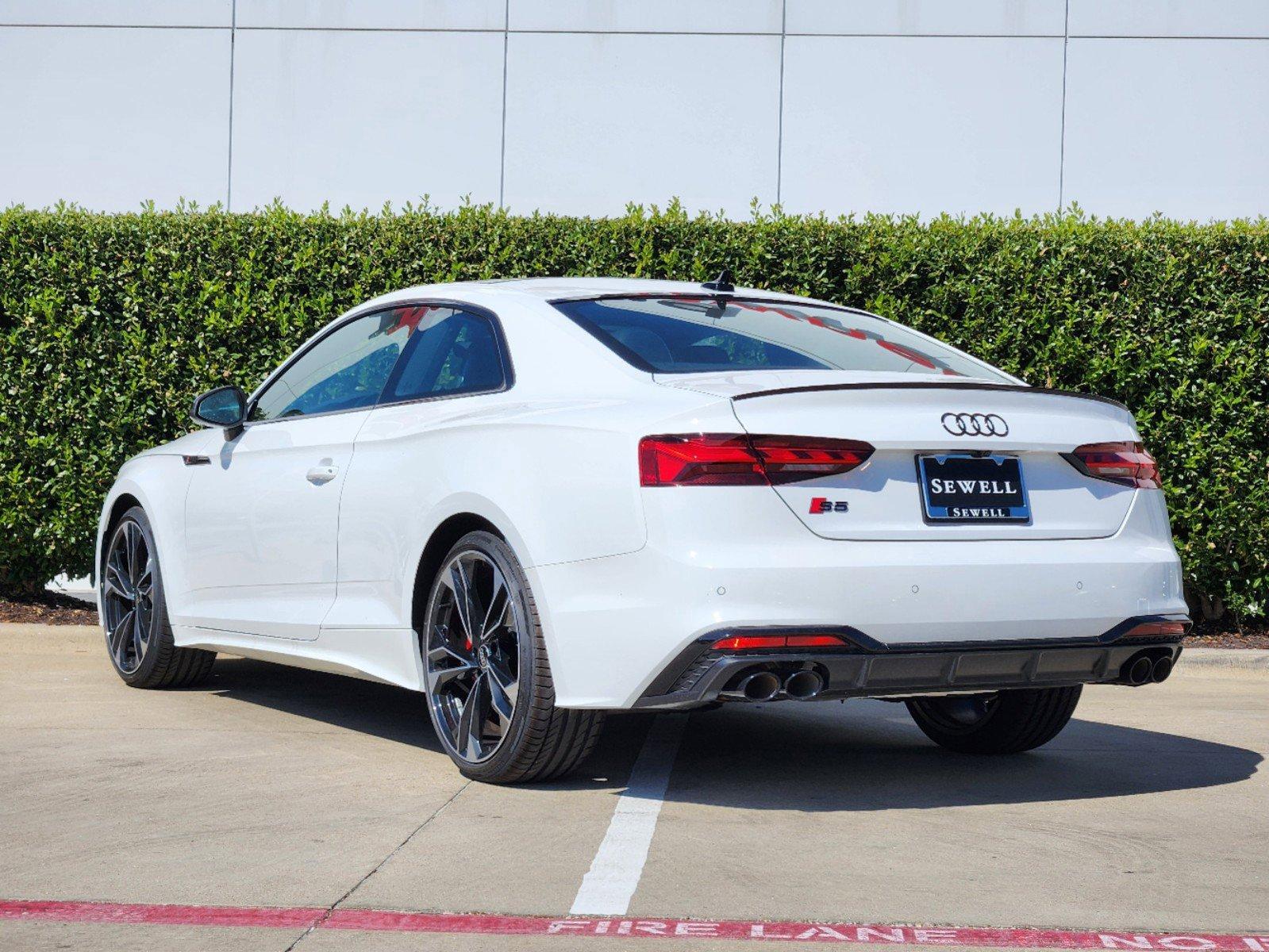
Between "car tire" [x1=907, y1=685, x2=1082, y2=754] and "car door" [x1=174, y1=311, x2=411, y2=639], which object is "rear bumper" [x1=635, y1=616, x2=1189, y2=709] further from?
"car door" [x1=174, y1=311, x2=411, y2=639]

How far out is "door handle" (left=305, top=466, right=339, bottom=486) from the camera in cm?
589

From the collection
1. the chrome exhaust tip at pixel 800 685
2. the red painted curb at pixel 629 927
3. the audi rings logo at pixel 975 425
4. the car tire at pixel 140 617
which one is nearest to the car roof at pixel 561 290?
the audi rings logo at pixel 975 425

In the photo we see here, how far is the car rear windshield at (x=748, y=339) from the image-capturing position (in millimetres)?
5098

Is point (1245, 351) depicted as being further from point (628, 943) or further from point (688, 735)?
point (628, 943)

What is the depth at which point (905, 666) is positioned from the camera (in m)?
4.57

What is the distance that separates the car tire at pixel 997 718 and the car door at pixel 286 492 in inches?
88.8

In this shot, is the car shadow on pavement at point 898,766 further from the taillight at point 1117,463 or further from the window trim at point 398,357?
the window trim at point 398,357

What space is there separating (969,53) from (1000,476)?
909 centimetres

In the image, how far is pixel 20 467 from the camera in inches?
393

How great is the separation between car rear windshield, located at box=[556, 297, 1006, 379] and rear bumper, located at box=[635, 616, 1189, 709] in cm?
96

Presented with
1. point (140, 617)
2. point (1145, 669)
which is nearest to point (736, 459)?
point (1145, 669)

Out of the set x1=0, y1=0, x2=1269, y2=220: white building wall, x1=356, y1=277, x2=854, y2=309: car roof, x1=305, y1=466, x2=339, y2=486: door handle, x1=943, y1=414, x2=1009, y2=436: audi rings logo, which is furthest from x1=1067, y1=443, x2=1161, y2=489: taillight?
x1=0, y1=0, x2=1269, y2=220: white building wall

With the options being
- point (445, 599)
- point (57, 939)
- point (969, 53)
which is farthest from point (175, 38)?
point (57, 939)

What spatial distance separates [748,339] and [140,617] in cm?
348
